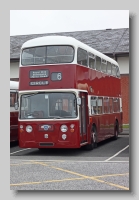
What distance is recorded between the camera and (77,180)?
359 inches

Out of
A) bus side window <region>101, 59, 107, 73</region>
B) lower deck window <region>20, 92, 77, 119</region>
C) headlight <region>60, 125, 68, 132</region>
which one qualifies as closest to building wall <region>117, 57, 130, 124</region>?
bus side window <region>101, 59, 107, 73</region>

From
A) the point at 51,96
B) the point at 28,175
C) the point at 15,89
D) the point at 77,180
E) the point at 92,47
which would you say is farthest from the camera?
the point at 15,89

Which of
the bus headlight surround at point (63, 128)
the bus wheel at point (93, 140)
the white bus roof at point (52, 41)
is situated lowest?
the bus wheel at point (93, 140)

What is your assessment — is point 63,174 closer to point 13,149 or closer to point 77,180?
point 77,180

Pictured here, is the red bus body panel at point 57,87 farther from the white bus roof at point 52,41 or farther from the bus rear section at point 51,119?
the white bus roof at point 52,41

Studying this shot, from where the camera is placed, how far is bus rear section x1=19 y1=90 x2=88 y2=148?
13242mm

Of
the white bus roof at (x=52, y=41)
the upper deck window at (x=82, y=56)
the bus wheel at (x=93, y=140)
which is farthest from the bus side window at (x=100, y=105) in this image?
the white bus roof at (x=52, y=41)

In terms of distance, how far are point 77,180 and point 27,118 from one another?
4.78 metres

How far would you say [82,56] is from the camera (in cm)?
1403

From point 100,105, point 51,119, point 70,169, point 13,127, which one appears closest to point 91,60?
point 100,105

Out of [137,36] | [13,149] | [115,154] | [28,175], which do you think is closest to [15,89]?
[13,149]

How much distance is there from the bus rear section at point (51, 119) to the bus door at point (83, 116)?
1.1 inches

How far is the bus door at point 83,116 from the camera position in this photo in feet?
44.9

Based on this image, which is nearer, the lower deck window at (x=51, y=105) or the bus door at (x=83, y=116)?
the lower deck window at (x=51, y=105)
